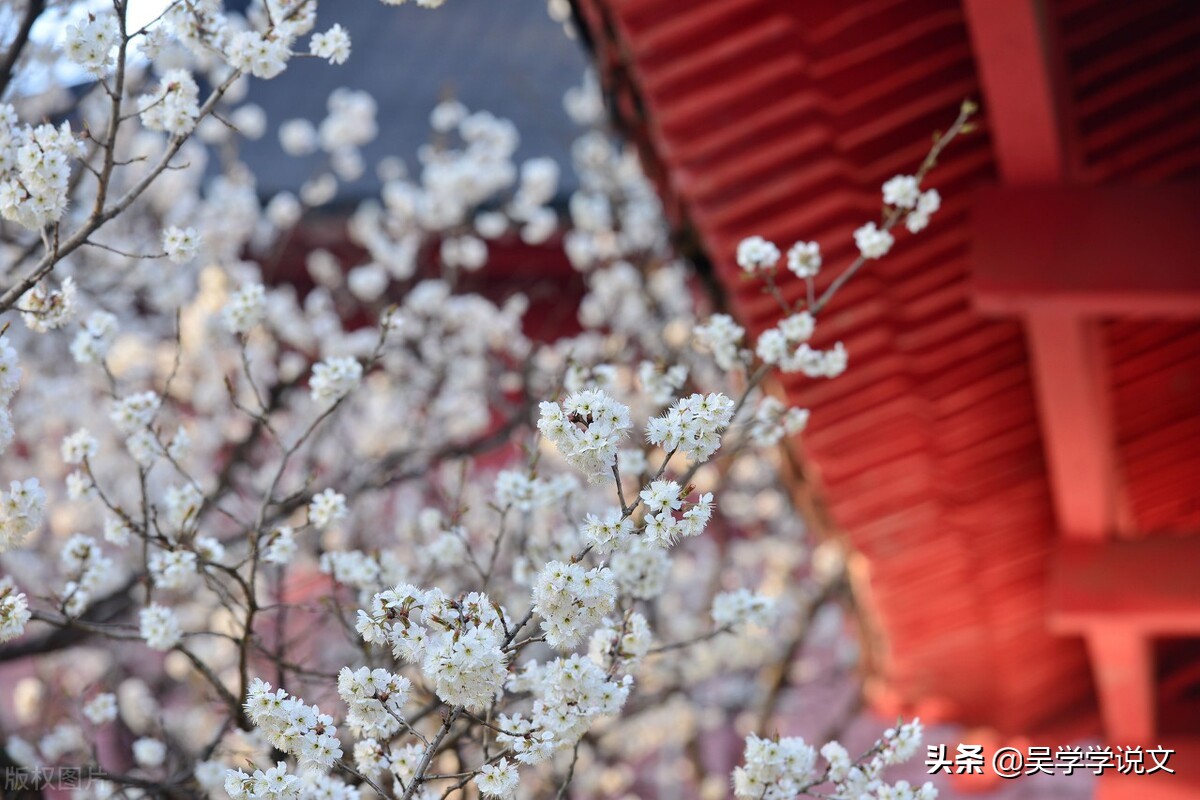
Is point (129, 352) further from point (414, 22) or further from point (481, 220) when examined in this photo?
point (414, 22)

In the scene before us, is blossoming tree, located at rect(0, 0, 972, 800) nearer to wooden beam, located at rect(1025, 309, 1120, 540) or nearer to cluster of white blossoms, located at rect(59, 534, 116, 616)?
cluster of white blossoms, located at rect(59, 534, 116, 616)

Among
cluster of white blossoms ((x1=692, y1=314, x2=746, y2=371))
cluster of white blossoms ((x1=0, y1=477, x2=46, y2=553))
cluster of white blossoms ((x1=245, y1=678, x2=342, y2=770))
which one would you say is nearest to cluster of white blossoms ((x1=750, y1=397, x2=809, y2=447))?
cluster of white blossoms ((x1=692, y1=314, x2=746, y2=371))

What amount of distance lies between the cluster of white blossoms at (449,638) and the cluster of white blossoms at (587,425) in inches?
8.5

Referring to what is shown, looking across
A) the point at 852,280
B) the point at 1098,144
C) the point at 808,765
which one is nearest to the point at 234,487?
the point at 852,280

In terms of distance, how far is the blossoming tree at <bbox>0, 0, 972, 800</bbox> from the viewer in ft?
5.82

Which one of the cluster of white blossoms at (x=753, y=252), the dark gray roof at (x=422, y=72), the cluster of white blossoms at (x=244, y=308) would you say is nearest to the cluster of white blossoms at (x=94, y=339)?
the cluster of white blossoms at (x=244, y=308)

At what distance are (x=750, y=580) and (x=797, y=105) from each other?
5.04m

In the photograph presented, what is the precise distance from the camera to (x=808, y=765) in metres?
2.04

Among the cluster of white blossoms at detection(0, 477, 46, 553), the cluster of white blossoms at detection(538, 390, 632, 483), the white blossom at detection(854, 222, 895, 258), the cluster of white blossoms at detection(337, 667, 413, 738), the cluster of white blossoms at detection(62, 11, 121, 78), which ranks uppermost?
the white blossom at detection(854, 222, 895, 258)

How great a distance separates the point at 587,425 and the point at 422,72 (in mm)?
6653

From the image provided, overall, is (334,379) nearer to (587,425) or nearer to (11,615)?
(11,615)

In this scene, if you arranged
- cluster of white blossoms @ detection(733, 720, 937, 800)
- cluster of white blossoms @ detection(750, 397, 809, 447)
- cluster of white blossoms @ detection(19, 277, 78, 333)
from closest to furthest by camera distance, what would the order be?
cluster of white blossoms @ detection(733, 720, 937, 800), cluster of white blossoms @ detection(19, 277, 78, 333), cluster of white blossoms @ detection(750, 397, 809, 447)

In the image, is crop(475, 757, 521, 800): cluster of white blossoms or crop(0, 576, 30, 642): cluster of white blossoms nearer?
crop(475, 757, 521, 800): cluster of white blossoms

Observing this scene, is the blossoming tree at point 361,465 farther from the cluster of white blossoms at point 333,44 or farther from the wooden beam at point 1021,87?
the wooden beam at point 1021,87
